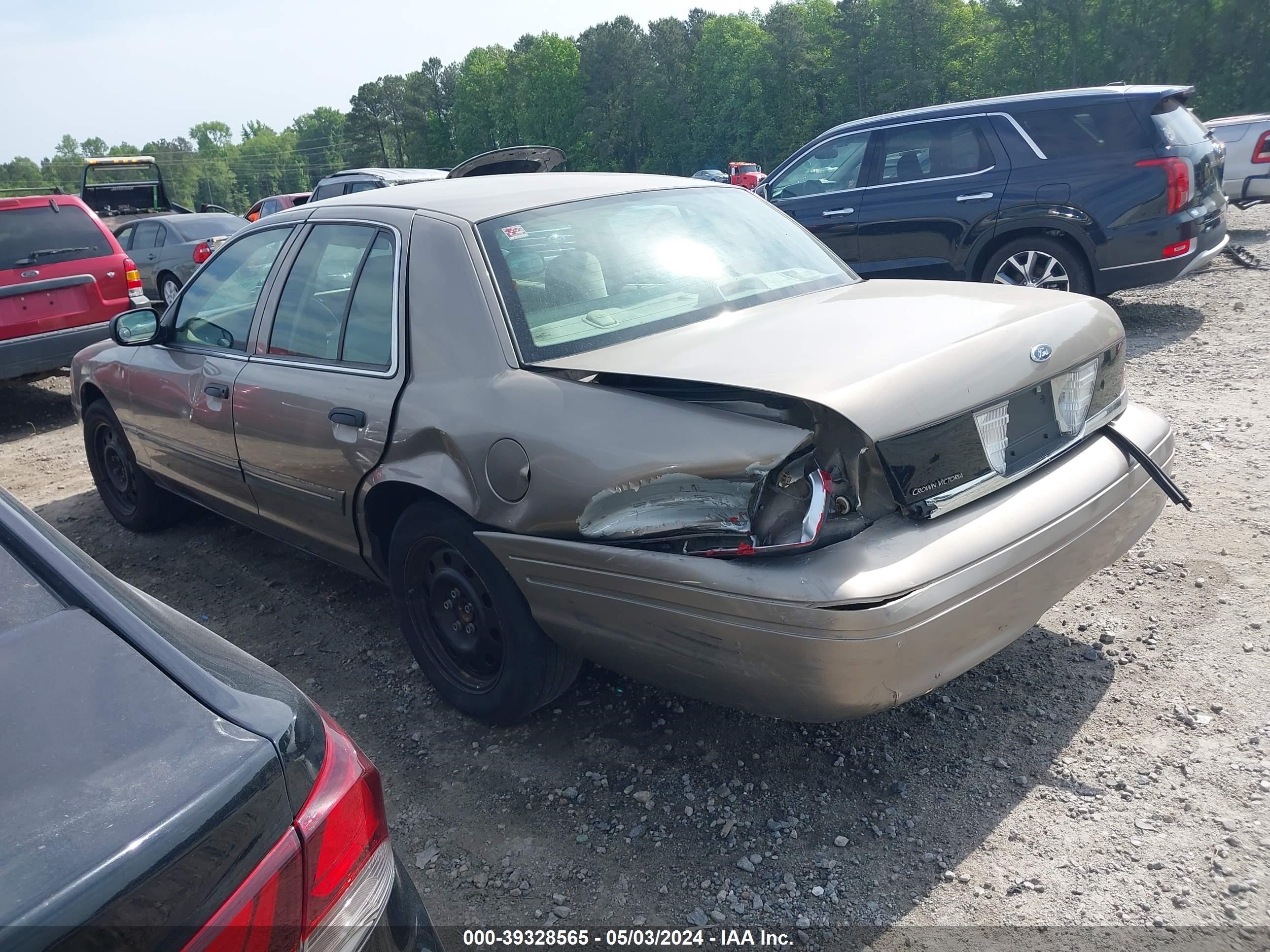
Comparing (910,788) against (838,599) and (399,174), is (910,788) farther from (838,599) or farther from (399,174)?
(399,174)

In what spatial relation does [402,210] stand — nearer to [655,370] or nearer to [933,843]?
[655,370]

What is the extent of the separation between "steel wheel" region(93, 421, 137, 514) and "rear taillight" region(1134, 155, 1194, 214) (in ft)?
22.8

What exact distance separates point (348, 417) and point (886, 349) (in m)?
1.81

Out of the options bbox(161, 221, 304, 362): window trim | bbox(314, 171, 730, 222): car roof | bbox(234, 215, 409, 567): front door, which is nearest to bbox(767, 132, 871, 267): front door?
bbox(314, 171, 730, 222): car roof

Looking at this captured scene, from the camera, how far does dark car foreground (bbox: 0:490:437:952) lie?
3.56ft

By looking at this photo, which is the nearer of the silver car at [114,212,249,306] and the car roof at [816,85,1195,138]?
the car roof at [816,85,1195,138]

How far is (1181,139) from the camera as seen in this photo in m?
7.04

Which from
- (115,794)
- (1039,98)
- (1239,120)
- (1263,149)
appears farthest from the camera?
(1239,120)

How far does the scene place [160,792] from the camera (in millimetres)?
1191

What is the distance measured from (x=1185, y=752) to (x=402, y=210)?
2.99m

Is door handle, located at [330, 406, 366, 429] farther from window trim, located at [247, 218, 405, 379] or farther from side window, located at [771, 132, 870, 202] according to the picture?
side window, located at [771, 132, 870, 202]

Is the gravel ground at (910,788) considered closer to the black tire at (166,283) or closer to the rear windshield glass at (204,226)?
the black tire at (166,283)

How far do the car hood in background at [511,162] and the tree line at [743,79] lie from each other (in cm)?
4240

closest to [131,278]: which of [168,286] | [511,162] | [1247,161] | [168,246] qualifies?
[511,162]
